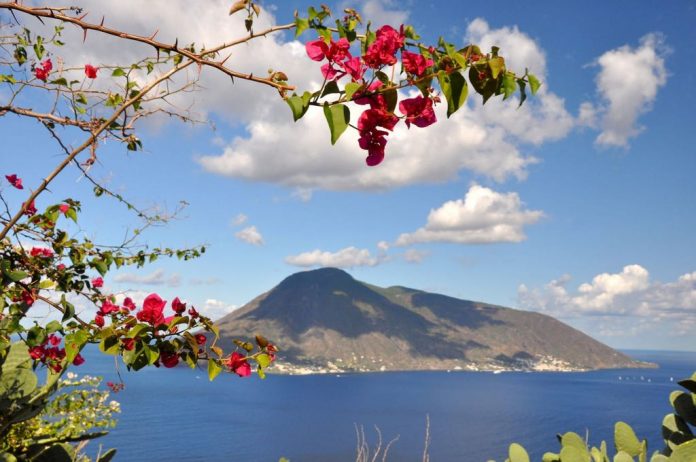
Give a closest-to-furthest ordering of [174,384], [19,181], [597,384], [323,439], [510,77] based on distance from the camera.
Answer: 1. [510,77]
2. [19,181]
3. [323,439]
4. [174,384]
5. [597,384]

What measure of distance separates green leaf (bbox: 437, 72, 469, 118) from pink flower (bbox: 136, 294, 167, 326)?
1.18 m

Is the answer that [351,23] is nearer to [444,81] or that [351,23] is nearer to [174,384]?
[444,81]

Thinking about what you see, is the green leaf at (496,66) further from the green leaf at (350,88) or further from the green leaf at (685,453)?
the green leaf at (685,453)

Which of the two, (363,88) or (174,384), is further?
(174,384)

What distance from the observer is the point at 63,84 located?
334 cm

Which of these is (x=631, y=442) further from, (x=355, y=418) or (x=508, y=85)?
(x=355, y=418)

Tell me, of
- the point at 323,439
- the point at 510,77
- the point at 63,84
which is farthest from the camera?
the point at 323,439

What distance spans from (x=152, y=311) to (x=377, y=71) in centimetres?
112

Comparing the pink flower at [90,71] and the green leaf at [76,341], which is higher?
the pink flower at [90,71]

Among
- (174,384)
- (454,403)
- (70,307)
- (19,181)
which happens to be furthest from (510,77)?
(174,384)

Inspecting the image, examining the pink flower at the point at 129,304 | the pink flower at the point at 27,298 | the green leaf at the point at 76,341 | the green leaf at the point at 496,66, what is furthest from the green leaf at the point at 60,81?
the green leaf at the point at 496,66

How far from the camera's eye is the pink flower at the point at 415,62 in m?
1.31

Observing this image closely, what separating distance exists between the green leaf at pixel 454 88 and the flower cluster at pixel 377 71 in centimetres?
7

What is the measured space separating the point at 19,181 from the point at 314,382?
198 meters
